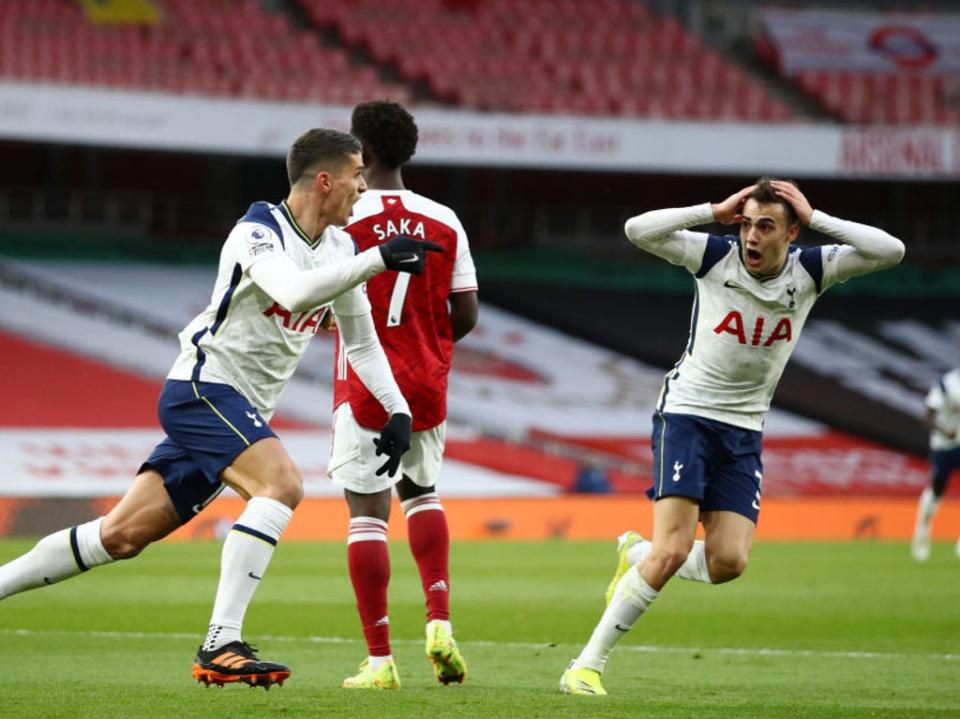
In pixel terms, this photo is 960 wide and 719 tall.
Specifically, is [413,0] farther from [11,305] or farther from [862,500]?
[862,500]

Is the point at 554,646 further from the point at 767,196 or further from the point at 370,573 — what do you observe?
the point at 767,196

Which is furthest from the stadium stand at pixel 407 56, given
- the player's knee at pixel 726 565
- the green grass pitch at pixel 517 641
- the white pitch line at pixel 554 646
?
the player's knee at pixel 726 565

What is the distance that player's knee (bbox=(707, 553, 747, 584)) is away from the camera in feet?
24.6

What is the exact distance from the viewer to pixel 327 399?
2777 cm

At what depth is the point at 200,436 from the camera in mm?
6418

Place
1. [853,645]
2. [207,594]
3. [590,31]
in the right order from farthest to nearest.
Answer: [590,31]
[207,594]
[853,645]

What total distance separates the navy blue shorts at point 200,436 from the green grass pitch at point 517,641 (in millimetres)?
797

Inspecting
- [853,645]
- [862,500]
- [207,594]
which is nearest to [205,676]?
[853,645]

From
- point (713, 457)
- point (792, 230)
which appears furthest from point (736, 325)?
Answer: point (713, 457)

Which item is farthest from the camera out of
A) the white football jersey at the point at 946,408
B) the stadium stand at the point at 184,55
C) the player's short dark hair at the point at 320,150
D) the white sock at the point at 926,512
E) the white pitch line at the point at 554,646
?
the stadium stand at the point at 184,55

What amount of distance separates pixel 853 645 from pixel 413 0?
2213 cm

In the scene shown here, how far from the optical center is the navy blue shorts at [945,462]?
63.0 ft

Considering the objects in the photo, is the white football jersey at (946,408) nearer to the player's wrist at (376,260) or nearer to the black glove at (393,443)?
the black glove at (393,443)

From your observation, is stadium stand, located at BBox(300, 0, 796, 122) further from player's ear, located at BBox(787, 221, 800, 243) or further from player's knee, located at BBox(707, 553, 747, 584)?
player's knee, located at BBox(707, 553, 747, 584)
